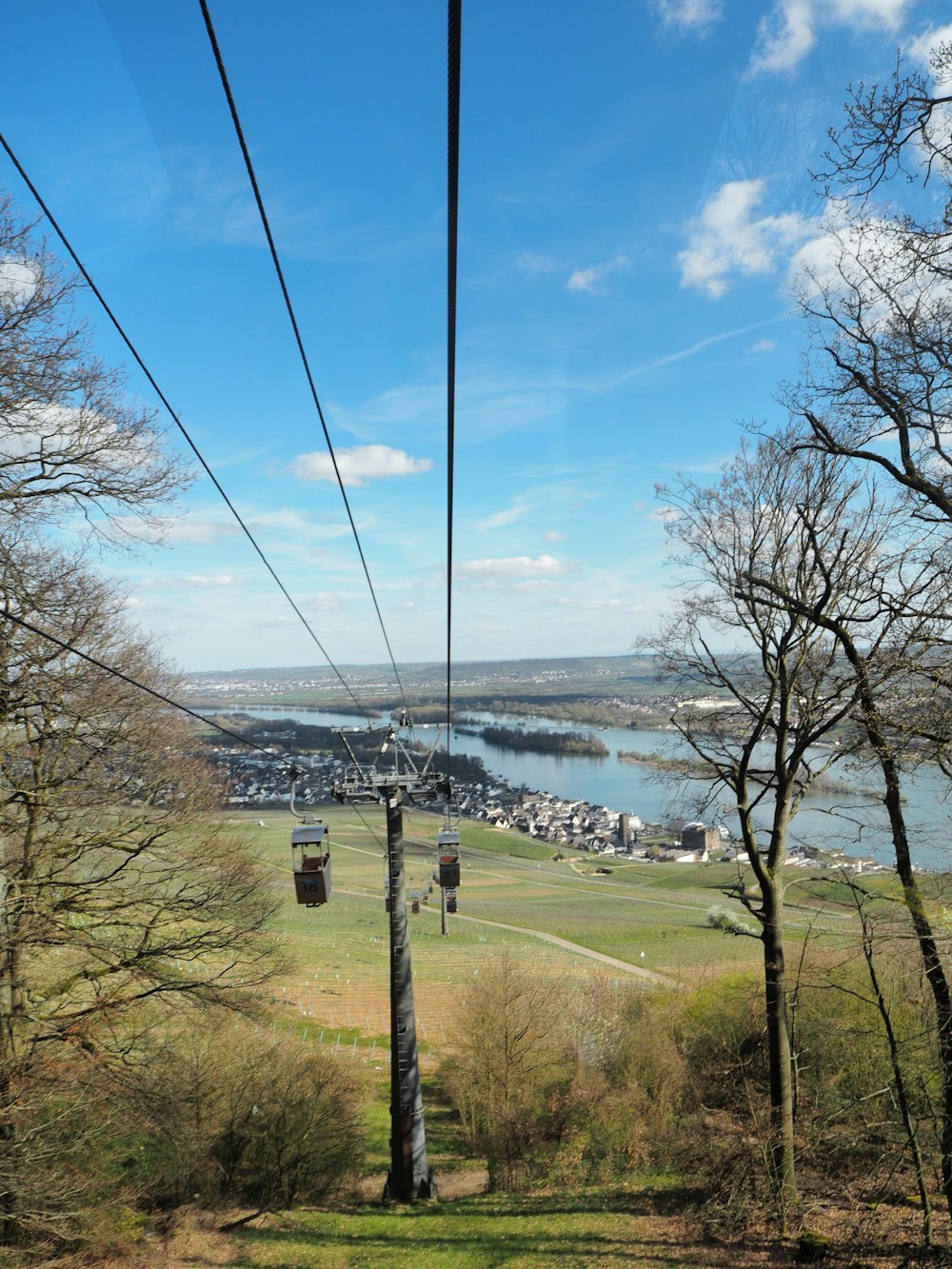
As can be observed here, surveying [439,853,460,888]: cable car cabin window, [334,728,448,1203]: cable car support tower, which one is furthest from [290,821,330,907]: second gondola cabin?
[439,853,460,888]: cable car cabin window

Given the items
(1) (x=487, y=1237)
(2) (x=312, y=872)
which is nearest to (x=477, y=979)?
(1) (x=487, y=1237)

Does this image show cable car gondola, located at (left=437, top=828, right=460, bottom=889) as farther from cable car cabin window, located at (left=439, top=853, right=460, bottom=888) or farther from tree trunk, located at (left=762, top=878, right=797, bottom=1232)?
tree trunk, located at (left=762, top=878, right=797, bottom=1232)

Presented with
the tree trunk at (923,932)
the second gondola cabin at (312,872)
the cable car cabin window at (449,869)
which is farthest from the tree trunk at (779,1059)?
the cable car cabin window at (449,869)

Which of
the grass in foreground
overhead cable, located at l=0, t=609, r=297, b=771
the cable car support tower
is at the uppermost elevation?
overhead cable, located at l=0, t=609, r=297, b=771

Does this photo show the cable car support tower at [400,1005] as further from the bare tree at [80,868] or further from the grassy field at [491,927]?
the grassy field at [491,927]

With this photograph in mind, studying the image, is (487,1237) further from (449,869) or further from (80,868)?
(80,868)

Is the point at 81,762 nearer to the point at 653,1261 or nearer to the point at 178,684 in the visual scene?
the point at 178,684
